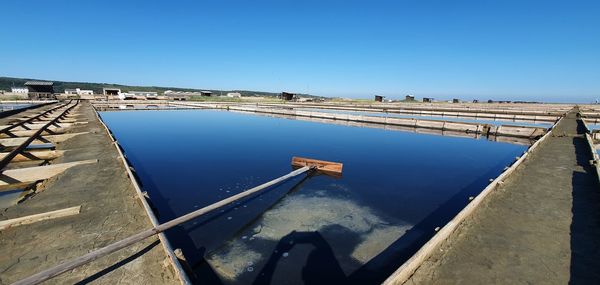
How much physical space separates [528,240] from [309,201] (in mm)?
4616

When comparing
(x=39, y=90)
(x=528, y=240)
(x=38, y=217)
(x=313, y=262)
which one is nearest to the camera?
(x=528, y=240)

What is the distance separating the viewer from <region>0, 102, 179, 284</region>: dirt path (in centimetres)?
353

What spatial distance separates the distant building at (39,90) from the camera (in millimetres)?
45938

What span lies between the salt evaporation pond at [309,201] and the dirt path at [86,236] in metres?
0.97

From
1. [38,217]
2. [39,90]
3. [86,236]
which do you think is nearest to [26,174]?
[38,217]

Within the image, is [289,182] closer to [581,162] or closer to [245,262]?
[245,262]

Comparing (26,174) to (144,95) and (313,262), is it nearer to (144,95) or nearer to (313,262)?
(313,262)

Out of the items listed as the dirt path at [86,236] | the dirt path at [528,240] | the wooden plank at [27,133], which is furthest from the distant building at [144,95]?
the dirt path at [528,240]

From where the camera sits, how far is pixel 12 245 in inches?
160

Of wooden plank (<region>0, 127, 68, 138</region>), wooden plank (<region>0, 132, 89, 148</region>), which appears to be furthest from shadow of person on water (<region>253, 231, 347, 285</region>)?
wooden plank (<region>0, 127, 68, 138</region>)

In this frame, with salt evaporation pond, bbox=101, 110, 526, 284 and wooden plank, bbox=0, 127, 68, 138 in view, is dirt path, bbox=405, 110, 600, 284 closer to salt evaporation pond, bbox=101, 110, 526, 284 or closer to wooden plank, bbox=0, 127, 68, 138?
salt evaporation pond, bbox=101, 110, 526, 284

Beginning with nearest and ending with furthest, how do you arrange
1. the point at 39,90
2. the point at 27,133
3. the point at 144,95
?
the point at 27,133
the point at 39,90
the point at 144,95

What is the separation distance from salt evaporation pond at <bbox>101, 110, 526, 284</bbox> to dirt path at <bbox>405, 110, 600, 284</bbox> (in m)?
1.19

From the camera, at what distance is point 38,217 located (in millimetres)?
4699
